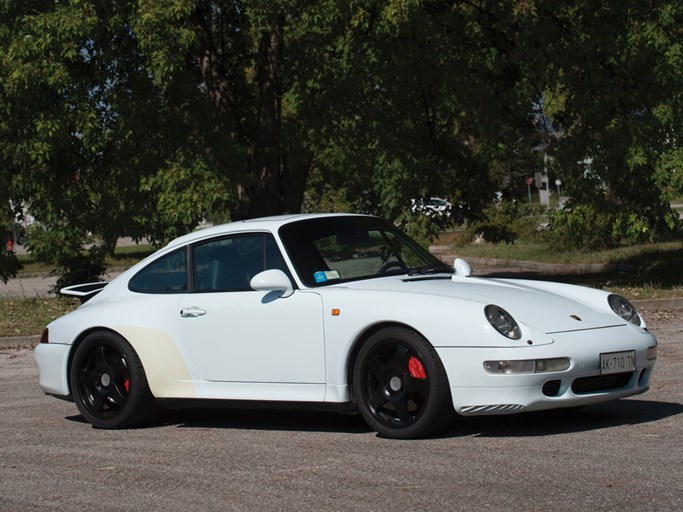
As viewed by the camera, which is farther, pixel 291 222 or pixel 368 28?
pixel 368 28

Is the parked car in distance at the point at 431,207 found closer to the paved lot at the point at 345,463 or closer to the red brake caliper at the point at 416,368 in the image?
the paved lot at the point at 345,463

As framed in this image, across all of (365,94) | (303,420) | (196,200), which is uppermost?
(365,94)

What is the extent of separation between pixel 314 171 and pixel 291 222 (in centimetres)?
1773

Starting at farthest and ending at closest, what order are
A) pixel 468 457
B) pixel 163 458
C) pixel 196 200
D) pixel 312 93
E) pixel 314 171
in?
pixel 314 171 → pixel 312 93 → pixel 196 200 → pixel 163 458 → pixel 468 457

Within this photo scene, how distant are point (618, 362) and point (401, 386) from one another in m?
1.33

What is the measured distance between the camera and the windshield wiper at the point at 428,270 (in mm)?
8531

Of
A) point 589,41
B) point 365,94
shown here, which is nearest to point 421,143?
point 365,94

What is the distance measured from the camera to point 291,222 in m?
8.73

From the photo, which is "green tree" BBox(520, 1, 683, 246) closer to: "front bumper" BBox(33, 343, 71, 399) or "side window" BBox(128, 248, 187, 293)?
"side window" BBox(128, 248, 187, 293)

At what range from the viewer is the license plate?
7582 mm

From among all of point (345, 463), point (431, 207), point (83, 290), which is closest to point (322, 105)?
point (431, 207)

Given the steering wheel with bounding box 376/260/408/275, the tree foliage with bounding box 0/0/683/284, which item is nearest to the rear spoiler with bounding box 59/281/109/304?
the steering wheel with bounding box 376/260/408/275

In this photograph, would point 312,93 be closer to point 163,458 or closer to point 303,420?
point 303,420

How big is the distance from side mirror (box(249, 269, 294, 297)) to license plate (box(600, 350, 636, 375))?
2052 mm
